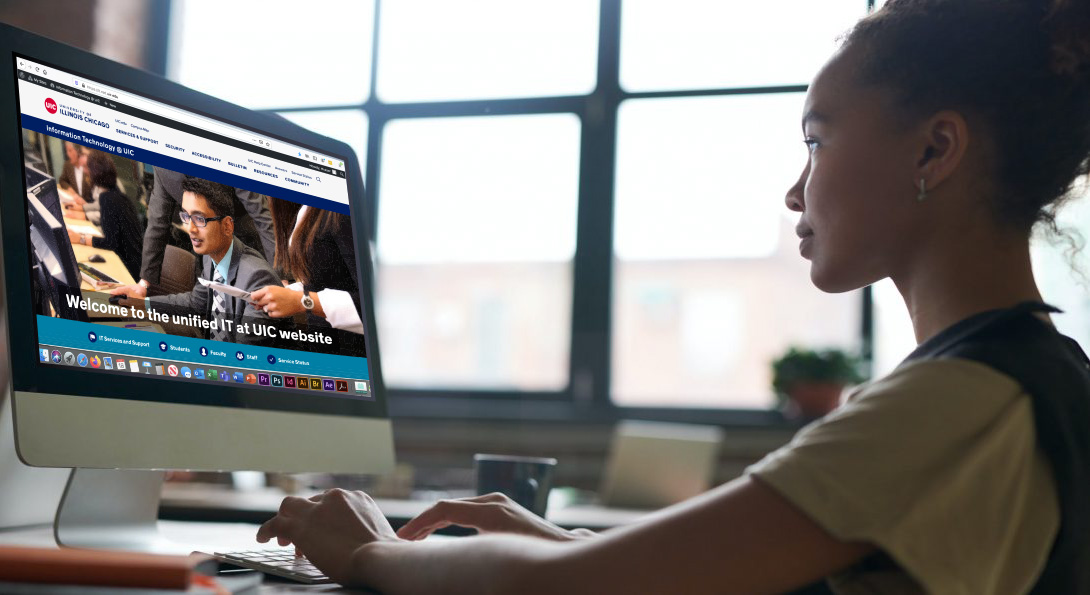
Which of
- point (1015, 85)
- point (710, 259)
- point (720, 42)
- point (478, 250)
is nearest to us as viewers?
point (1015, 85)

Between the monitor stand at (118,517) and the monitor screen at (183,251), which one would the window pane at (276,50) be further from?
the monitor stand at (118,517)

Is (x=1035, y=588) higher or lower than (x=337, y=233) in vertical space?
lower

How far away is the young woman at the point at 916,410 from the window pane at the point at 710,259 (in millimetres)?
3072

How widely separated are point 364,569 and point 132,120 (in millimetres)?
507

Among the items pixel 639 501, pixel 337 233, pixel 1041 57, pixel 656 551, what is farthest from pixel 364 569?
pixel 639 501

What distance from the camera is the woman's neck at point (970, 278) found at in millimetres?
798

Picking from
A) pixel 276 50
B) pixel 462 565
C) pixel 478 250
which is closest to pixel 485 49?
pixel 478 250

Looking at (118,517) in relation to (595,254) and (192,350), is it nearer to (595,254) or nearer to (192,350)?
(192,350)

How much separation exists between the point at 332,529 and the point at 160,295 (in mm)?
288

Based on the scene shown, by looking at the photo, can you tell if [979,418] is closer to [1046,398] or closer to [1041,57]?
[1046,398]

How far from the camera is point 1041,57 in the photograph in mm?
814

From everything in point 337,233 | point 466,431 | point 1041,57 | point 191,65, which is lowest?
point 466,431

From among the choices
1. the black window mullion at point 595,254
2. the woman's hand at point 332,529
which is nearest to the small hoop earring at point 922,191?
the woman's hand at point 332,529

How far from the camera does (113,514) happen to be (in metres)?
0.96
